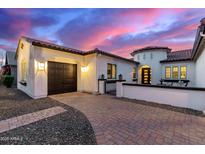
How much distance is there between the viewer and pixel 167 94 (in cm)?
582

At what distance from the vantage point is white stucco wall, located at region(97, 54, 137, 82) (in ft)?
30.8

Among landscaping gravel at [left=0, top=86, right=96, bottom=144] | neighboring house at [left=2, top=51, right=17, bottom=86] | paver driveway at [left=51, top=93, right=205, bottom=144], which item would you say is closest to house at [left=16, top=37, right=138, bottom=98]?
landscaping gravel at [left=0, top=86, right=96, bottom=144]

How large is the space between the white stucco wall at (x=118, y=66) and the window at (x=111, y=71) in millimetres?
383

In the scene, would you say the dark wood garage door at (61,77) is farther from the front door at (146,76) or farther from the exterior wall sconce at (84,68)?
the front door at (146,76)

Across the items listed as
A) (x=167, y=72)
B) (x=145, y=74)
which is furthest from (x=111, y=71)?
(x=167, y=72)

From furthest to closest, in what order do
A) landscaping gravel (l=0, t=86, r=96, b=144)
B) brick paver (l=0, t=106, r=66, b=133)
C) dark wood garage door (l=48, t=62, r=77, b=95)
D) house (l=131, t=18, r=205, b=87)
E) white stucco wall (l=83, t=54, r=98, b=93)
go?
1. house (l=131, t=18, r=205, b=87)
2. white stucco wall (l=83, t=54, r=98, b=93)
3. dark wood garage door (l=48, t=62, r=77, b=95)
4. brick paver (l=0, t=106, r=66, b=133)
5. landscaping gravel (l=0, t=86, r=96, b=144)

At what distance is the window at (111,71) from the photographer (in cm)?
1051

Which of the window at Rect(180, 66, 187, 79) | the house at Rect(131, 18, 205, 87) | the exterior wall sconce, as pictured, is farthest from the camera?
the window at Rect(180, 66, 187, 79)

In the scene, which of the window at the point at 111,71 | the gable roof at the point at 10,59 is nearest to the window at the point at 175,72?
the window at the point at 111,71

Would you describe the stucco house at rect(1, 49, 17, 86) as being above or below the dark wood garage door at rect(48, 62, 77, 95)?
above

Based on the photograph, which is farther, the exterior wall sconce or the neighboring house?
the neighboring house

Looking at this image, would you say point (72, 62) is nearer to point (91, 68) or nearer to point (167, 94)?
point (91, 68)

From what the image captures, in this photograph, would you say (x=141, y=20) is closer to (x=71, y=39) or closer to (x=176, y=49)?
(x=71, y=39)

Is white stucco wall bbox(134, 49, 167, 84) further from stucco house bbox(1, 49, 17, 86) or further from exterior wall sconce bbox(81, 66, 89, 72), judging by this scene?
stucco house bbox(1, 49, 17, 86)
